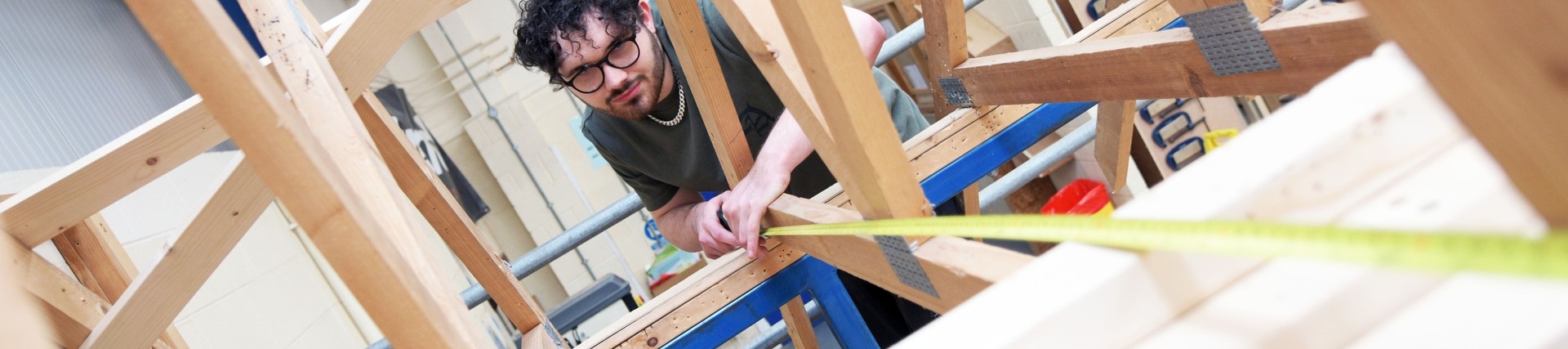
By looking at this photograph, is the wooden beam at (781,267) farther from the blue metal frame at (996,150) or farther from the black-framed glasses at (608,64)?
the black-framed glasses at (608,64)

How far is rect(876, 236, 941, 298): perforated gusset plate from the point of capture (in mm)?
1199

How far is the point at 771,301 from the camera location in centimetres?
184

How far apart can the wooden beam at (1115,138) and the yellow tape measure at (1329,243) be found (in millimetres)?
1661

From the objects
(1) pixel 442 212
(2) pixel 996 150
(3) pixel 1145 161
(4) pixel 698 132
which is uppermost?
Result: (1) pixel 442 212

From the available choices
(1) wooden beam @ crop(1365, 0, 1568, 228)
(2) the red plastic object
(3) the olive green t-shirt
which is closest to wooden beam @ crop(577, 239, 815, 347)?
(3) the olive green t-shirt

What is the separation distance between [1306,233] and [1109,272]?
4.5 inches

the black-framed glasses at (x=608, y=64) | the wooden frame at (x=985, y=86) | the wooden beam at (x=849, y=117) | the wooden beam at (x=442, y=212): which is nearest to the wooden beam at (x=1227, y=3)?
the wooden frame at (x=985, y=86)

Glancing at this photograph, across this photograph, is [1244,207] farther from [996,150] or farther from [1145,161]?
[1145,161]

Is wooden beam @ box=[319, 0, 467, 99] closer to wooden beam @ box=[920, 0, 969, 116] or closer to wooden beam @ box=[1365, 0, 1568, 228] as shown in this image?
wooden beam @ box=[920, 0, 969, 116]

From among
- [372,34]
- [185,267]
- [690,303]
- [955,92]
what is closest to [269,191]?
[185,267]

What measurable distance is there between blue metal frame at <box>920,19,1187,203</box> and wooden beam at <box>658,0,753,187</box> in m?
0.39

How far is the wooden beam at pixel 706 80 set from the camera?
185cm

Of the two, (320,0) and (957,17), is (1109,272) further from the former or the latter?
(320,0)

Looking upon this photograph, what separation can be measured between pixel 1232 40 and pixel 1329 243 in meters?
0.90
